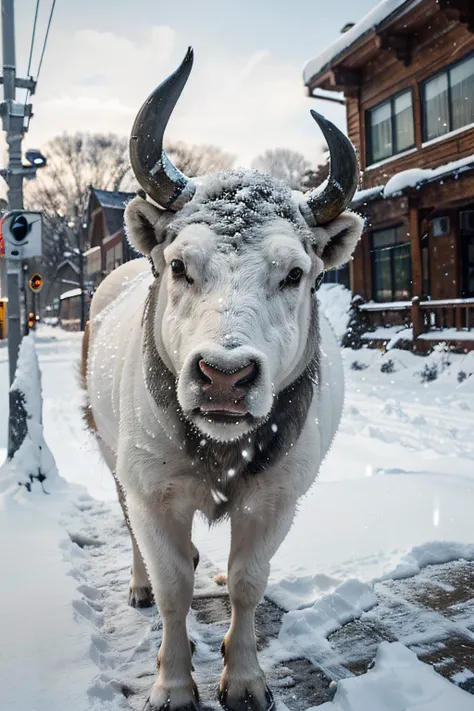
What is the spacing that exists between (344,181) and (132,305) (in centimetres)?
169

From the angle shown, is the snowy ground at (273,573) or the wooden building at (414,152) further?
the wooden building at (414,152)

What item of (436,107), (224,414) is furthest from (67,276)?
(224,414)

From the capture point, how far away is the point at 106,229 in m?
37.0

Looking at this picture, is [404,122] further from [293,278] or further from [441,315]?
[293,278]

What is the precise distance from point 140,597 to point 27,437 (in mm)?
2857

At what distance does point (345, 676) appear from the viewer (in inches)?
101

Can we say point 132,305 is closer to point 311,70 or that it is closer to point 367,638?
point 367,638

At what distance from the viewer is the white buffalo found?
2.30 meters

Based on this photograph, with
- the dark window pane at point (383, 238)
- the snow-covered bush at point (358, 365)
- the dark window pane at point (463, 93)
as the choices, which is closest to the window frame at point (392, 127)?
the dark window pane at point (463, 93)

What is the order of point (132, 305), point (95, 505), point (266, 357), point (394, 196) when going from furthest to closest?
1. point (394, 196)
2. point (95, 505)
3. point (132, 305)
4. point (266, 357)

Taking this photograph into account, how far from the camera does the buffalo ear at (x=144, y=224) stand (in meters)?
2.60

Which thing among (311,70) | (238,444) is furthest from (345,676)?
(311,70)

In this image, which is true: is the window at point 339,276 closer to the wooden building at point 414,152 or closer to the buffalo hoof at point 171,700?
the wooden building at point 414,152

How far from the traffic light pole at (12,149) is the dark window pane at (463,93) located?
1076 centimetres
